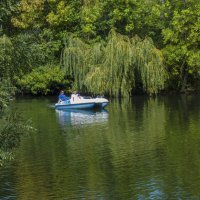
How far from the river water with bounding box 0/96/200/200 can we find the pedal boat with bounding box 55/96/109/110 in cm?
405

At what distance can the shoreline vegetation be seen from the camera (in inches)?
1945

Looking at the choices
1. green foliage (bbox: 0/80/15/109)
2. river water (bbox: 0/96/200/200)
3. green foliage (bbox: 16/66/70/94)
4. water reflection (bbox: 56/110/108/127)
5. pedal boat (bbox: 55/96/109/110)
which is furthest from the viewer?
green foliage (bbox: 16/66/70/94)

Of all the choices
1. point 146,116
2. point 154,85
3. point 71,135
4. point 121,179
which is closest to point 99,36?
point 154,85

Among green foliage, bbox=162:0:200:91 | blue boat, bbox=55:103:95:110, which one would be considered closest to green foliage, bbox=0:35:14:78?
blue boat, bbox=55:103:95:110

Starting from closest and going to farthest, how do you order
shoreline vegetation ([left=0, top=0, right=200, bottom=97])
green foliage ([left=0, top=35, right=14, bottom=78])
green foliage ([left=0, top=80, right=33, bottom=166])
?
green foliage ([left=0, top=35, right=14, bottom=78]) < green foliage ([left=0, top=80, right=33, bottom=166]) < shoreline vegetation ([left=0, top=0, right=200, bottom=97])

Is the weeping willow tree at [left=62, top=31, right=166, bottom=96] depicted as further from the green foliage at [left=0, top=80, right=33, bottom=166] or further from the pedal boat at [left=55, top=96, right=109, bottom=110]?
the green foliage at [left=0, top=80, right=33, bottom=166]

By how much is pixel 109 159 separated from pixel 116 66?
25960 mm

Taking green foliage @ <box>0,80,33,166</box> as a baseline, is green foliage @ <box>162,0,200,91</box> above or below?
above

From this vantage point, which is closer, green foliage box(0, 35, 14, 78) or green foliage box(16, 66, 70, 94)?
green foliage box(0, 35, 14, 78)

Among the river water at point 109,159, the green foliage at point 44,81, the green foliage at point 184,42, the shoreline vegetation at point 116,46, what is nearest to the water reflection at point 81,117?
the river water at point 109,159

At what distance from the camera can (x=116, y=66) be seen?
48.8m

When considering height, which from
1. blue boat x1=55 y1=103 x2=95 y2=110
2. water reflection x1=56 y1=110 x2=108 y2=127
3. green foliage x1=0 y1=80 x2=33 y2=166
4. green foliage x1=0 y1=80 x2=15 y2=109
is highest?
green foliage x1=0 y1=80 x2=15 y2=109

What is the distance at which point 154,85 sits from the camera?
5106 cm

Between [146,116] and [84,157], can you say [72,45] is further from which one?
[84,157]
